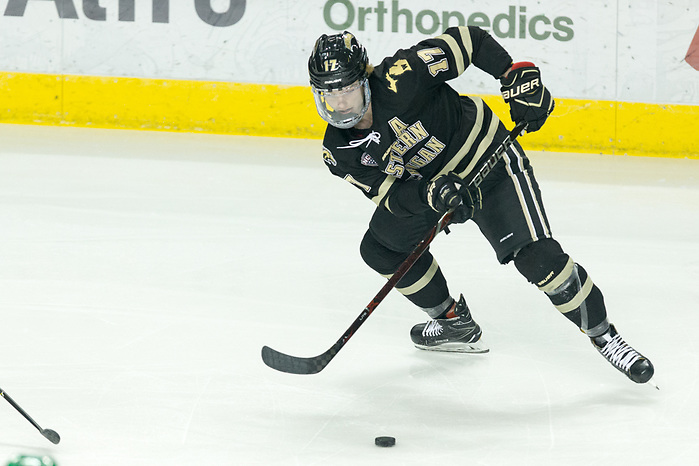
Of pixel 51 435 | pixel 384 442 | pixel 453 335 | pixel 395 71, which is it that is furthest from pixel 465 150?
pixel 51 435

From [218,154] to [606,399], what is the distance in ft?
10.8

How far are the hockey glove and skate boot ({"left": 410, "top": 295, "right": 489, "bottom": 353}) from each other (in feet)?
1.96

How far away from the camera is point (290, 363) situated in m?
2.18

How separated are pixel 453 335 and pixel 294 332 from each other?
450 millimetres

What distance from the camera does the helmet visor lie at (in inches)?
84.0

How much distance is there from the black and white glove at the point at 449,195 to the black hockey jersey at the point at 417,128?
64mm

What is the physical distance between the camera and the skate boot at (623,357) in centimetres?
225

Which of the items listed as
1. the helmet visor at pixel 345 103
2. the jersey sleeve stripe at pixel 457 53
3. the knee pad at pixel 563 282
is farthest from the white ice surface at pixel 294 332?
the jersey sleeve stripe at pixel 457 53

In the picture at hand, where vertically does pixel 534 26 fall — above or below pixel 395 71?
below

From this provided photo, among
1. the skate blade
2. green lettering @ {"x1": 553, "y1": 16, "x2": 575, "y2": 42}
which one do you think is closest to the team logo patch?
the skate blade

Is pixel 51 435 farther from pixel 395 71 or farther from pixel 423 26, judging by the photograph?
pixel 423 26

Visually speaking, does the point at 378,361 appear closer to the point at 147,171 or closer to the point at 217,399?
the point at 217,399

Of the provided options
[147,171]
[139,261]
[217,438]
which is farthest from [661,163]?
[217,438]

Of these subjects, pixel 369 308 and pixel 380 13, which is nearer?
pixel 369 308
